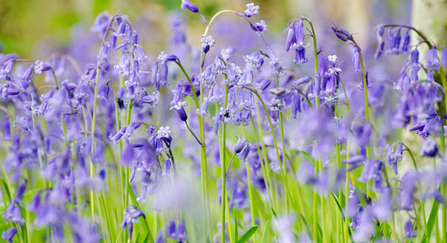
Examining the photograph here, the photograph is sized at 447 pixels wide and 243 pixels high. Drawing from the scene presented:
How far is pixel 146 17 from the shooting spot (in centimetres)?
736

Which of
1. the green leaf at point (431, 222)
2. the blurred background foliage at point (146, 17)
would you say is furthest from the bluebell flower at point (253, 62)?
the blurred background foliage at point (146, 17)

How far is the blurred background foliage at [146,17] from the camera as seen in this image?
25.8 ft

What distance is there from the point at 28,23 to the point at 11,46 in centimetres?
624

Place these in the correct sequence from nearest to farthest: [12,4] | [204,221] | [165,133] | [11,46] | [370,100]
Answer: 1. [165,133]
2. [204,221]
3. [370,100]
4. [11,46]
5. [12,4]

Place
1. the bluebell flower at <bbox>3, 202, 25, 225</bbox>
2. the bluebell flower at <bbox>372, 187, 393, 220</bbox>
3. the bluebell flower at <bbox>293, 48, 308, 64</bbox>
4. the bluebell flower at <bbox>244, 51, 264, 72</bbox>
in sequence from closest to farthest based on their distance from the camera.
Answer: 1. the bluebell flower at <bbox>372, 187, 393, 220</bbox>
2. the bluebell flower at <bbox>244, 51, 264, 72</bbox>
3. the bluebell flower at <bbox>293, 48, 308, 64</bbox>
4. the bluebell flower at <bbox>3, 202, 25, 225</bbox>

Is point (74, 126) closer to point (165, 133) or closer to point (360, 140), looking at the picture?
point (165, 133)

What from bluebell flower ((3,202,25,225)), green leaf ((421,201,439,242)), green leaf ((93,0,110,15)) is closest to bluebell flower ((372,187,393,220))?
green leaf ((421,201,439,242))

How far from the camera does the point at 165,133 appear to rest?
1719 mm

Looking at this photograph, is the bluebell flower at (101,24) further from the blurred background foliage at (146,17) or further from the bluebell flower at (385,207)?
the blurred background foliage at (146,17)

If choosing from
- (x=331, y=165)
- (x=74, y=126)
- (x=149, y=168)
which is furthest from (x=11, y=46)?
(x=331, y=165)

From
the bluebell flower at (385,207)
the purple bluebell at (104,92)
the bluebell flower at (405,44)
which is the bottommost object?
the bluebell flower at (385,207)

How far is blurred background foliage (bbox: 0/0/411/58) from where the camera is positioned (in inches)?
310

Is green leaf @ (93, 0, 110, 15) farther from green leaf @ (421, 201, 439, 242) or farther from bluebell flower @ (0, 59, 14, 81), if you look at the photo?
green leaf @ (421, 201, 439, 242)

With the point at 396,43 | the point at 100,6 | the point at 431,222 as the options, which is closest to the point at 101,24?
the point at 396,43
